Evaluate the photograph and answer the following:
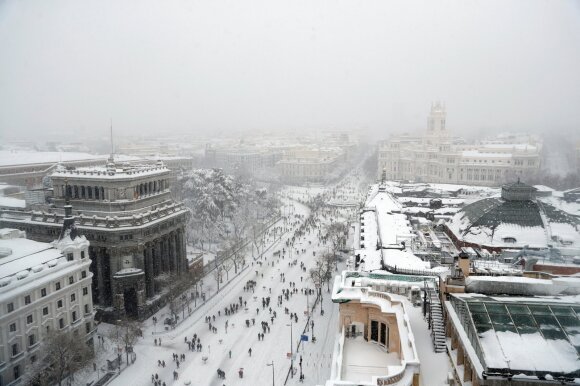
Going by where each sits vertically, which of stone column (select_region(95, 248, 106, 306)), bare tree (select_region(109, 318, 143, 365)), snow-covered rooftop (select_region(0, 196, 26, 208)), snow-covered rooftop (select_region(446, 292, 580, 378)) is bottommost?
bare tree (select_region(109, 318, 143, 365))

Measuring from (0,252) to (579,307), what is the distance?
3307 centimetres

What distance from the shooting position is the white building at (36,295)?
95.3ft

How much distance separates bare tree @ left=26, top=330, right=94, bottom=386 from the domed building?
104ft

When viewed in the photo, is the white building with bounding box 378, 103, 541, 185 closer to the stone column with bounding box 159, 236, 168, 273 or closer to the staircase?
the stone column with bounding box 159, 236, 168, 273

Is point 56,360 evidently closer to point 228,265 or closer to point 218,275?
point 218,275

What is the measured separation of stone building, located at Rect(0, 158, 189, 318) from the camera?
42.0 meters

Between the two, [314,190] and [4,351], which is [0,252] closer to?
[4,351]

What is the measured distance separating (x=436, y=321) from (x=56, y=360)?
24.0m

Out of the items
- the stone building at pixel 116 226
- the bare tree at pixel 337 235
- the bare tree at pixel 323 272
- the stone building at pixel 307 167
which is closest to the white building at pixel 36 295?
the stone building at pixel 116 226

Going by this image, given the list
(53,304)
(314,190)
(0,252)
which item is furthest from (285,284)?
(314,190)

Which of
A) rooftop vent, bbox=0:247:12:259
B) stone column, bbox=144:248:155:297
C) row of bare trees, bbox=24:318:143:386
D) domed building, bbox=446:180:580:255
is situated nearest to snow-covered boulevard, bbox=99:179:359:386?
stone column, bbox=144:248:155:297

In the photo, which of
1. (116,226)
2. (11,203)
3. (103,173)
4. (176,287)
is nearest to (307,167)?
(11,203)

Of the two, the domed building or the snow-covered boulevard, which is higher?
the domed building

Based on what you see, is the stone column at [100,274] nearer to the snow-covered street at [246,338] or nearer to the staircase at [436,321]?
the snow-covered street at [246,338]
